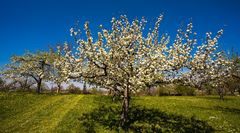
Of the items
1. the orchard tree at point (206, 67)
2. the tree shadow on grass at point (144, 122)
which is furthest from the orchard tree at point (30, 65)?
the orchard tree at point (206, 67)

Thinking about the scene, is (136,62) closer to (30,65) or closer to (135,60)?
(135,60)

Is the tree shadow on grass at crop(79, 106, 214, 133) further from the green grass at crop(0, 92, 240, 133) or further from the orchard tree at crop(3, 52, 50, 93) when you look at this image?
the orchard tree at crop(3, 52, 50, 93)

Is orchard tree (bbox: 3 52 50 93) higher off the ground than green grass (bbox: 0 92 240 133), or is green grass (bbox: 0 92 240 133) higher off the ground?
orchard tree (bbox: 3 52 50 93)

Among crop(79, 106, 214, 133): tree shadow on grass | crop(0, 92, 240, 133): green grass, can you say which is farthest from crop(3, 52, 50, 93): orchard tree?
crop(79, 106, 214, 133): tree shadow on grass

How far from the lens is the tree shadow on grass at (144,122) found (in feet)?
71.7

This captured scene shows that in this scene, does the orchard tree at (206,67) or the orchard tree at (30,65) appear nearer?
the orchard tree at (206,67)

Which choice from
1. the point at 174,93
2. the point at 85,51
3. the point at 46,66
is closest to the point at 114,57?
the point at 85,51

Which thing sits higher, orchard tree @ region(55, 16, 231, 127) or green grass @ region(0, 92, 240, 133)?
orchard tree @ region(55, 16, 231, 127)

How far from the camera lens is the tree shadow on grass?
2184 centimetres

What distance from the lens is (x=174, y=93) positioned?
7081cm

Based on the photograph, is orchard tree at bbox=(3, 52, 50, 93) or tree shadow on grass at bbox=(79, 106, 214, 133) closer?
tree shadow on grass at bbox=(79, 106, 214, 133)

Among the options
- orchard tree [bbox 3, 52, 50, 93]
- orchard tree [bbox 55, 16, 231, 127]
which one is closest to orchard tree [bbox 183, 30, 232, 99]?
orchard tree [bbox 55, 16, 231, 127]

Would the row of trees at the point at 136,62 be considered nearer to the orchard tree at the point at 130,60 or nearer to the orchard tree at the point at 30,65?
the orchard tree at the point at 130,60

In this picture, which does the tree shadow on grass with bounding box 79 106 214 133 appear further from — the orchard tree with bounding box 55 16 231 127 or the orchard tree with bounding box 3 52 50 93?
the orchard tree with bounding box 3 52 50 93
